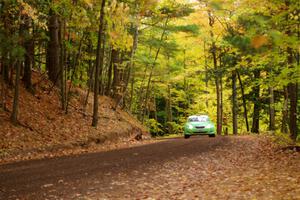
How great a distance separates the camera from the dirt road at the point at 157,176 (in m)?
8.52

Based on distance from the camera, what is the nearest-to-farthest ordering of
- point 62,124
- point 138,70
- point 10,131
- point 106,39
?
point 10,131, point 62,124, point 106,39, point 138,70

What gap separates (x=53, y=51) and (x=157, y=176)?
14.7 metres

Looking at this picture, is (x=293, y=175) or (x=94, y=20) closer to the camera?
(x=293, y=175)

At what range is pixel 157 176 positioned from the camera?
10688 mm

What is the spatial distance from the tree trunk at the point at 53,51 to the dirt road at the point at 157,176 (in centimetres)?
1057

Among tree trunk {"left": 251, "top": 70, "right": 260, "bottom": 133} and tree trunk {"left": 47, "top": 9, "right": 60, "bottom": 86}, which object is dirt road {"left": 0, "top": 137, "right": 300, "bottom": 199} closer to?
tree trunk {"left": 47, "top": 9, "right": 60, "bottom": 86}

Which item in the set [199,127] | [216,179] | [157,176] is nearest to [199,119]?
[199,127]

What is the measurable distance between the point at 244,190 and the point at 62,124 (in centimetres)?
1293

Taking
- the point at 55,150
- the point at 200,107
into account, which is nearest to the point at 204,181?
the point at 55,150

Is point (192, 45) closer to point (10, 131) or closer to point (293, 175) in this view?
point (10, 131)

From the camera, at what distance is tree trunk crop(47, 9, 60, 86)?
2261cm

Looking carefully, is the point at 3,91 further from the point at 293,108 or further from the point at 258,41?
the point at 258,41

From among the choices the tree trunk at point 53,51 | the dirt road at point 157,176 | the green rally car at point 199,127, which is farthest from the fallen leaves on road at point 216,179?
the tree trunk at point 53,51

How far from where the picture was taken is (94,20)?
2127 centimetres
